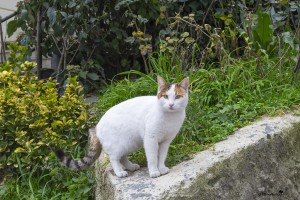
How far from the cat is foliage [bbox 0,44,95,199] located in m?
0.59

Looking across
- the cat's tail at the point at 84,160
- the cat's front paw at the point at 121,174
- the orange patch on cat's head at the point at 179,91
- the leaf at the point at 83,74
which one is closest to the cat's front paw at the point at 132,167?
the cat's front paw at the point at 121,174

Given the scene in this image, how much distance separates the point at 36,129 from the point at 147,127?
1.40m

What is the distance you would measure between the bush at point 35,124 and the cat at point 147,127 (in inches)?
25.5

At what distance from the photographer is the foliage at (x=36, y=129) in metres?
4.02

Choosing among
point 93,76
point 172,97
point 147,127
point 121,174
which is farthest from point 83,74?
point 172,97

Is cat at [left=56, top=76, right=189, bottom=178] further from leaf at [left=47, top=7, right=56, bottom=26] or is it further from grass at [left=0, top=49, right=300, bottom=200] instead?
leaf at [left=47, top=7, right=56, bottom=26]

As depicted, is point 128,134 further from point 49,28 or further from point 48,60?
point 48,60

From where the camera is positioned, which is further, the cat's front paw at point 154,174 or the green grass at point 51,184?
the green grass at point 51,184

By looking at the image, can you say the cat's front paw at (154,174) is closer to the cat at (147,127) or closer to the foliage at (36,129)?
the cat at (147,127)

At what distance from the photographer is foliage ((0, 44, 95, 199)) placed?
4.02 metres

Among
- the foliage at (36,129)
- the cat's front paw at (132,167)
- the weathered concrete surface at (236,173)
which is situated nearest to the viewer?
the weathered concrete surface at (236,173)

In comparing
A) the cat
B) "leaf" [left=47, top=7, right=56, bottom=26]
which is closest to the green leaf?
"leaf" [left=47, top=7, right=56, bottom=26]

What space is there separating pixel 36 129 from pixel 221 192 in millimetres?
1719

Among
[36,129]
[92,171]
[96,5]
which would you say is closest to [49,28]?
[96,5]
